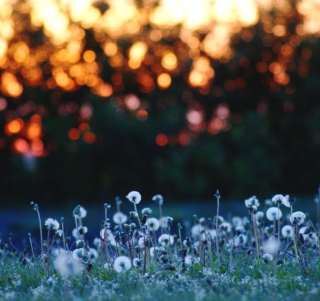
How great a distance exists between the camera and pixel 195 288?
16.0 ft

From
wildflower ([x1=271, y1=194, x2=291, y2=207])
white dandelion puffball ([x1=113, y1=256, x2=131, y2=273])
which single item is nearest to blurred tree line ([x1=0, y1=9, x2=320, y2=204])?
wildflower ([x1=271, y1=194, x2=291, y2=207])

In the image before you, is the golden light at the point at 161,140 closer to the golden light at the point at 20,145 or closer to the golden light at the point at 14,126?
the golden light at the point at 20,145

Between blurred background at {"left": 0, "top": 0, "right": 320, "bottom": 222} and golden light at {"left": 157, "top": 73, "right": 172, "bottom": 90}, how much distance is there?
0.15ft

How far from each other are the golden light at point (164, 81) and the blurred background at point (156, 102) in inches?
1.9

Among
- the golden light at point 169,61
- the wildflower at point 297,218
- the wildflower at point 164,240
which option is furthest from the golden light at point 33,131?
the wildflower at point 297,218

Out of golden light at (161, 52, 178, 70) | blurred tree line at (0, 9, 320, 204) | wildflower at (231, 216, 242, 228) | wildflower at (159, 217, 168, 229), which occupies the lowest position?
wildflower at (159, 217, 168, 229)

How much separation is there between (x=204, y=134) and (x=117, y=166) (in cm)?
422

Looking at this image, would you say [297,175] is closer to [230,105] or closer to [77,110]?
[230,105]

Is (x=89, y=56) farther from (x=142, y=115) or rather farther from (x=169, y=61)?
(x=142, y=115)

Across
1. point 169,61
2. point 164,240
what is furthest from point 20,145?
point 164,240

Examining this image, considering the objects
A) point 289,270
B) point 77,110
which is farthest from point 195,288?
point 77,110

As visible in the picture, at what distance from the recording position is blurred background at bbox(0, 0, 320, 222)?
27.9m

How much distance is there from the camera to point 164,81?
99.6 ft

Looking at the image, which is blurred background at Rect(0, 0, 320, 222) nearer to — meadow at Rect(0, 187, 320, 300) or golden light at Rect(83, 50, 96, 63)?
golden light at Rect(83, 50, 96, 63)
